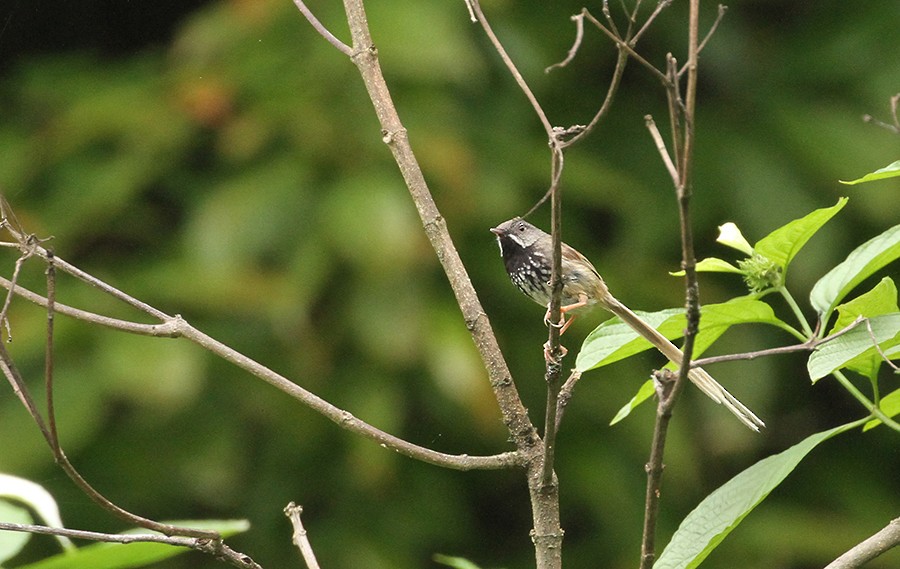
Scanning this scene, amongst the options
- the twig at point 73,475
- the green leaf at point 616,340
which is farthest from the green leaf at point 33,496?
the green leaf at point 616,340

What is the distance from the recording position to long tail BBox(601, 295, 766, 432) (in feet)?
5.60

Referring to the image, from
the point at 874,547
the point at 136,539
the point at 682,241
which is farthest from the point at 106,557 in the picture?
the point at 874,547

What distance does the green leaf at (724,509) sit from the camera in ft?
4.22

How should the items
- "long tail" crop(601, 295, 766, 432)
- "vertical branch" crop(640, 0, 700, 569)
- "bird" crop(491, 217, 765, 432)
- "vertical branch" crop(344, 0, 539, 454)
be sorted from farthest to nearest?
"bird" crop(491, 217, 765, 432), "long tail" crop(601, 295, 766, 432), "vertical branch" crop(344, 0, 539, 454), "vertical branch" crop(640, 0, 700, 569)

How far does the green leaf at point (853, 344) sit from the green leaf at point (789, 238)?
0.14 meters

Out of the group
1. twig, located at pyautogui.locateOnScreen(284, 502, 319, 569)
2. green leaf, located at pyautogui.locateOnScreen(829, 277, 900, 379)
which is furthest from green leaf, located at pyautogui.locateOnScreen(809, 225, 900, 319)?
twig, located at pyautogui.locateOnScreen(284, 502, 319, 569)

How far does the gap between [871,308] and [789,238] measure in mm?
140

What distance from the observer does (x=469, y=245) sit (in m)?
3.93

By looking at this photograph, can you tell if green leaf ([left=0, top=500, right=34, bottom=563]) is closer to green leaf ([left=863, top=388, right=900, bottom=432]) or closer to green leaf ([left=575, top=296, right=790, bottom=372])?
green leaf ([left=575, top=296, right=790, bottom=372])

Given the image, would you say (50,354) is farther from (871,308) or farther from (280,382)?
(871,308)

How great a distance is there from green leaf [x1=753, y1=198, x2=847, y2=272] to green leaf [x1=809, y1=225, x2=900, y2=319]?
0.06 meters

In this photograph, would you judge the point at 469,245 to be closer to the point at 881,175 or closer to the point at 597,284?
the point at 597,284

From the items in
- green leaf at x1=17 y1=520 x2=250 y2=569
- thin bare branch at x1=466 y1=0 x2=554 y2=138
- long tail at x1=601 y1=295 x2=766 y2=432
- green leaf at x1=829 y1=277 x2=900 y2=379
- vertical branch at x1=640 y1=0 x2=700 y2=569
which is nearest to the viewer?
vertical branch at x1=640 y1=0 x2=700 y2=569

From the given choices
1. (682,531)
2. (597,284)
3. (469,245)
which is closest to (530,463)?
(682,531)
